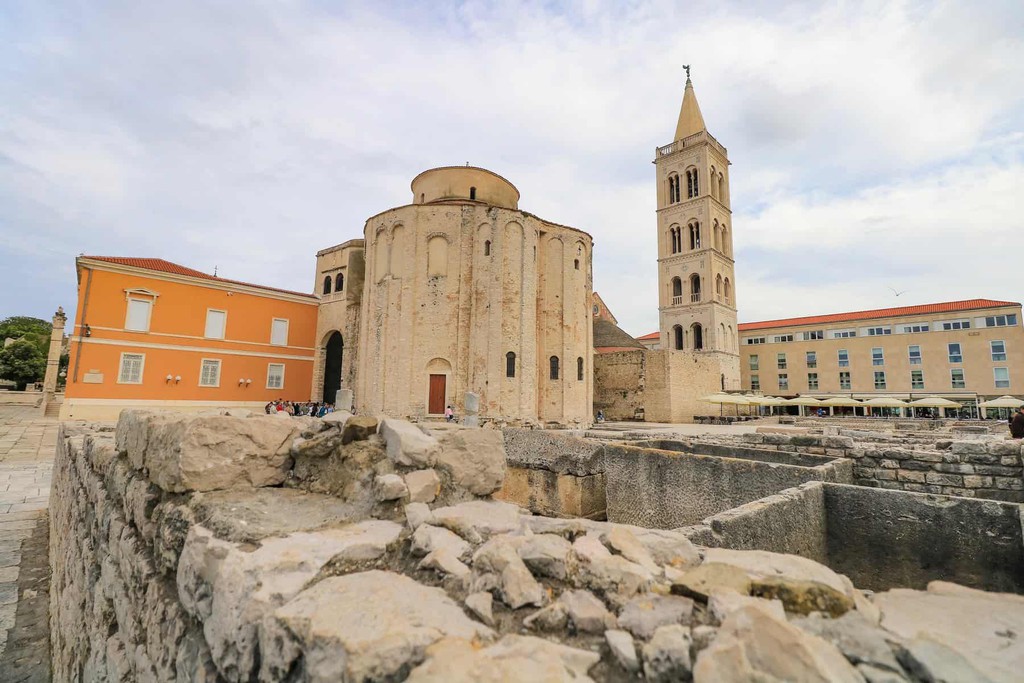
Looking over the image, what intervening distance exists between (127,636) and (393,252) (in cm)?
2046

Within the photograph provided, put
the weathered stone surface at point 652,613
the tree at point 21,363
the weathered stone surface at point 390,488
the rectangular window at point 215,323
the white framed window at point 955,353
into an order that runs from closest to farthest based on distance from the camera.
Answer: the weathered stone surface at point 652,613 → the weathered stone surface at point 390,488 → the rectangular window at point 215,323 → the tree at point 21,363 → the white framed window at point 955,353

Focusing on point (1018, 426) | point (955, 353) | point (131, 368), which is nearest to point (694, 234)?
point (955, 353)

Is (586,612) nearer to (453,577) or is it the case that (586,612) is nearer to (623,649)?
(623,649)

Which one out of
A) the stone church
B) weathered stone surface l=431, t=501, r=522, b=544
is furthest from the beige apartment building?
weathered stone surface l=431, t=501, r=522, b=544

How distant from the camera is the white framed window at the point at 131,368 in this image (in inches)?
787

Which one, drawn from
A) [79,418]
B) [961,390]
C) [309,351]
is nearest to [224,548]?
[79,418]

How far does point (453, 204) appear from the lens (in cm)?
2158

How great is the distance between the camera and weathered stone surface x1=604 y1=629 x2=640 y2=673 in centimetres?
115

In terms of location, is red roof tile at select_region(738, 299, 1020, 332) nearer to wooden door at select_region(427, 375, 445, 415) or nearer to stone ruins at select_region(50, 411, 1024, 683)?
wooden door at select_region(427, 375, 445, 415)

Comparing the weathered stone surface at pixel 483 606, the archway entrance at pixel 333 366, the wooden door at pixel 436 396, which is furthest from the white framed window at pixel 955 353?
the weathered stone surface at pixel 483 606

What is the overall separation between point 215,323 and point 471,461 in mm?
24516

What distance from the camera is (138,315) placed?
20.5 meters

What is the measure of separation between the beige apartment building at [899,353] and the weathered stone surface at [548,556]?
48994 mm

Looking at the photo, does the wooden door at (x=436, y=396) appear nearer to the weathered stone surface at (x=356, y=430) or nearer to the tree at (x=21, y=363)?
the weathered stone surface at (x=356, y=430)
